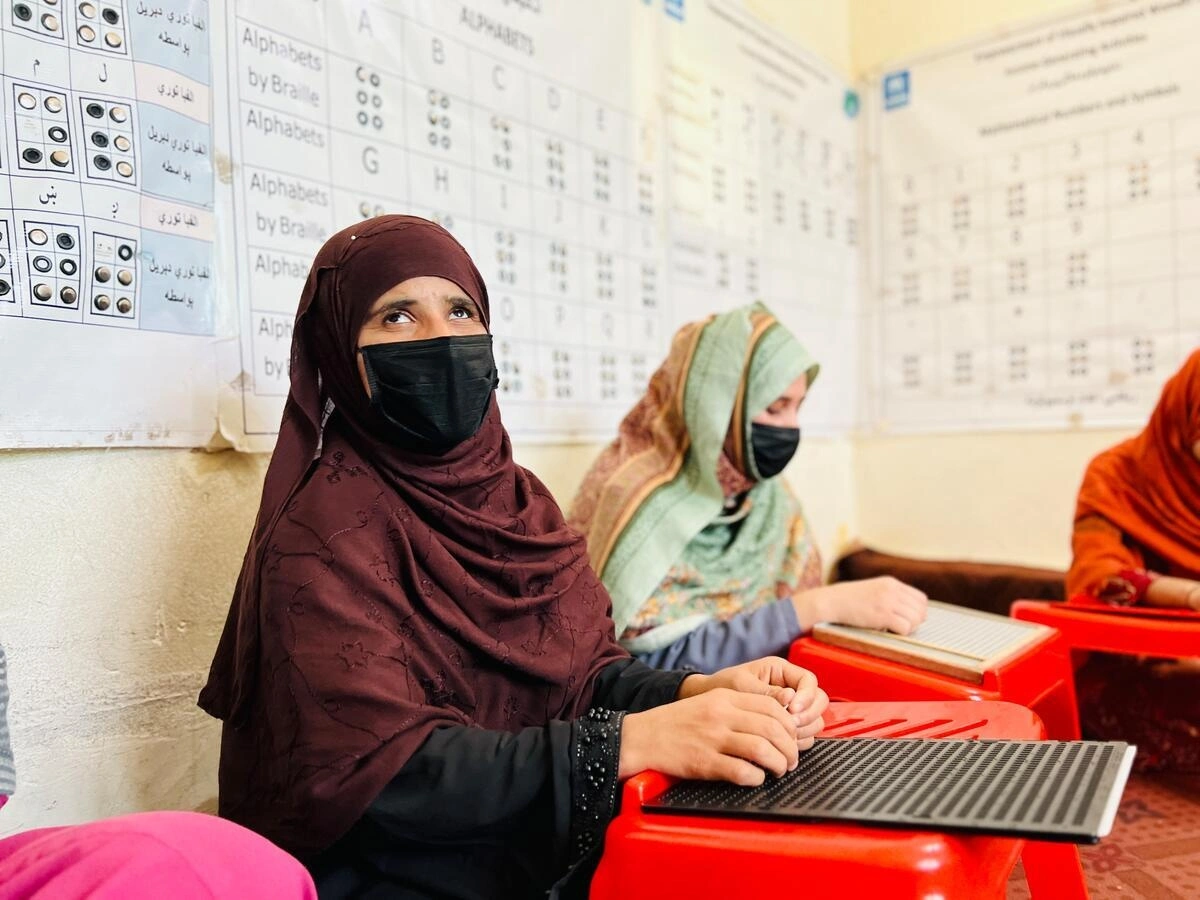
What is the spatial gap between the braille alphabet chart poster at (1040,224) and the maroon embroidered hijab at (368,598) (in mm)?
1849

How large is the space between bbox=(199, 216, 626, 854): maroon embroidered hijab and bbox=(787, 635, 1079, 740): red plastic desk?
0.39 m

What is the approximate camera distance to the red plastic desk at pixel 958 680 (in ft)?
3.83

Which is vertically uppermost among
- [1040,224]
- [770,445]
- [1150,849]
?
[1040,224]

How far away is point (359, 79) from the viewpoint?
1.41m

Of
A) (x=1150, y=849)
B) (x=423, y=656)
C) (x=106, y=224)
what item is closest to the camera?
(x=423, y=656)

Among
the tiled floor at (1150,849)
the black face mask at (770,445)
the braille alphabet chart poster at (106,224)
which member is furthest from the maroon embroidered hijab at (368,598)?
the tiled floor at (1150,849)

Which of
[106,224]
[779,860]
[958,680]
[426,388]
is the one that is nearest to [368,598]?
[426,388]

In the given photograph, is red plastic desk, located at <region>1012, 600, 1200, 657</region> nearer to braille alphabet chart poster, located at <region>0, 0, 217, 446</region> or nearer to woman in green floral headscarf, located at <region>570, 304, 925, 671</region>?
woman in green floral headscarf, located at <region>570, 304, 925, 671</region>

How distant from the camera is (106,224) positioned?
108 centimetres

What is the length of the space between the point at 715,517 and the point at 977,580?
1.17 metres

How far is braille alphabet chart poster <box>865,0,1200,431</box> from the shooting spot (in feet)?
7.46

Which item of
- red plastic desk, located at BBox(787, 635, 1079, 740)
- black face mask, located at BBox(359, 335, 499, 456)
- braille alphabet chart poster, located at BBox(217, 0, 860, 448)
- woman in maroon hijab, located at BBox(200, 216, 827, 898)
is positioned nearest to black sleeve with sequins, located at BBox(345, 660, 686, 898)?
woman in maroon hijab, located at BBox(200, 216, 827, 898)

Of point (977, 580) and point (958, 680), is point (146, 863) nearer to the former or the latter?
point (958, 680)

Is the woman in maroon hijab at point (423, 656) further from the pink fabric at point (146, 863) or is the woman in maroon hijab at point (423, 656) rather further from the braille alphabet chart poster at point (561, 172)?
the braille alphabet chart poster at point (561, 172)
